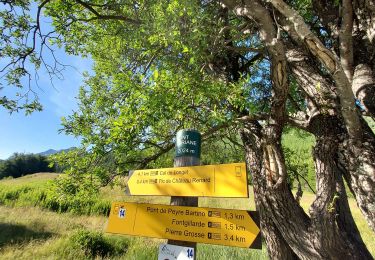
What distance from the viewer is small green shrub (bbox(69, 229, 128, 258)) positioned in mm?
13416

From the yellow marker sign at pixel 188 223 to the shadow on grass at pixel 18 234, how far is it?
15.0 metres

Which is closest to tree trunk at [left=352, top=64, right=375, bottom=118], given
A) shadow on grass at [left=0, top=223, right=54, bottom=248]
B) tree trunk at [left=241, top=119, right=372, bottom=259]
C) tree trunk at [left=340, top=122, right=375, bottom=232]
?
tree trunk at [left=340, top=122, right=375, bottom=232]

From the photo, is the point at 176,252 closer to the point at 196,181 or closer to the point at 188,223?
the point at 188,223

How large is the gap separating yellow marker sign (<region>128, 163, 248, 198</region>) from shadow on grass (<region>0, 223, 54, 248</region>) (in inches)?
600

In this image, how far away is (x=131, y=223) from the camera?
3.49 meters

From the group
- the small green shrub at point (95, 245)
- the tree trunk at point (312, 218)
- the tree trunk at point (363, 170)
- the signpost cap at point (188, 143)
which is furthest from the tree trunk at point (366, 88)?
the small green shrub at point (95, 245)

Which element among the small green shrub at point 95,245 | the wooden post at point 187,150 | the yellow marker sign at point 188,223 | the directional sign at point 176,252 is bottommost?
the small green shrub at point 95,245

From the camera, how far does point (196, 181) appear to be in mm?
3178

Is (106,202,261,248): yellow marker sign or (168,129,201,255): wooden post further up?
(168,129,201,255): wooden post

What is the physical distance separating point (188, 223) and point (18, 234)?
18768 millimetres

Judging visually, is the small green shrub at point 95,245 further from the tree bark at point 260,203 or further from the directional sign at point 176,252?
the directional sign at point 176,252

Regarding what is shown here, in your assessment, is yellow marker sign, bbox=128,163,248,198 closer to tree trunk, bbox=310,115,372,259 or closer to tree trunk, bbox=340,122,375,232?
tree trunk, bbox=310,115,372,259

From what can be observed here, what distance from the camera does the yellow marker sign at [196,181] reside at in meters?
2.89

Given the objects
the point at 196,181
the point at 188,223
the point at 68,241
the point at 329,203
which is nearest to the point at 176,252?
the point at 188,223
